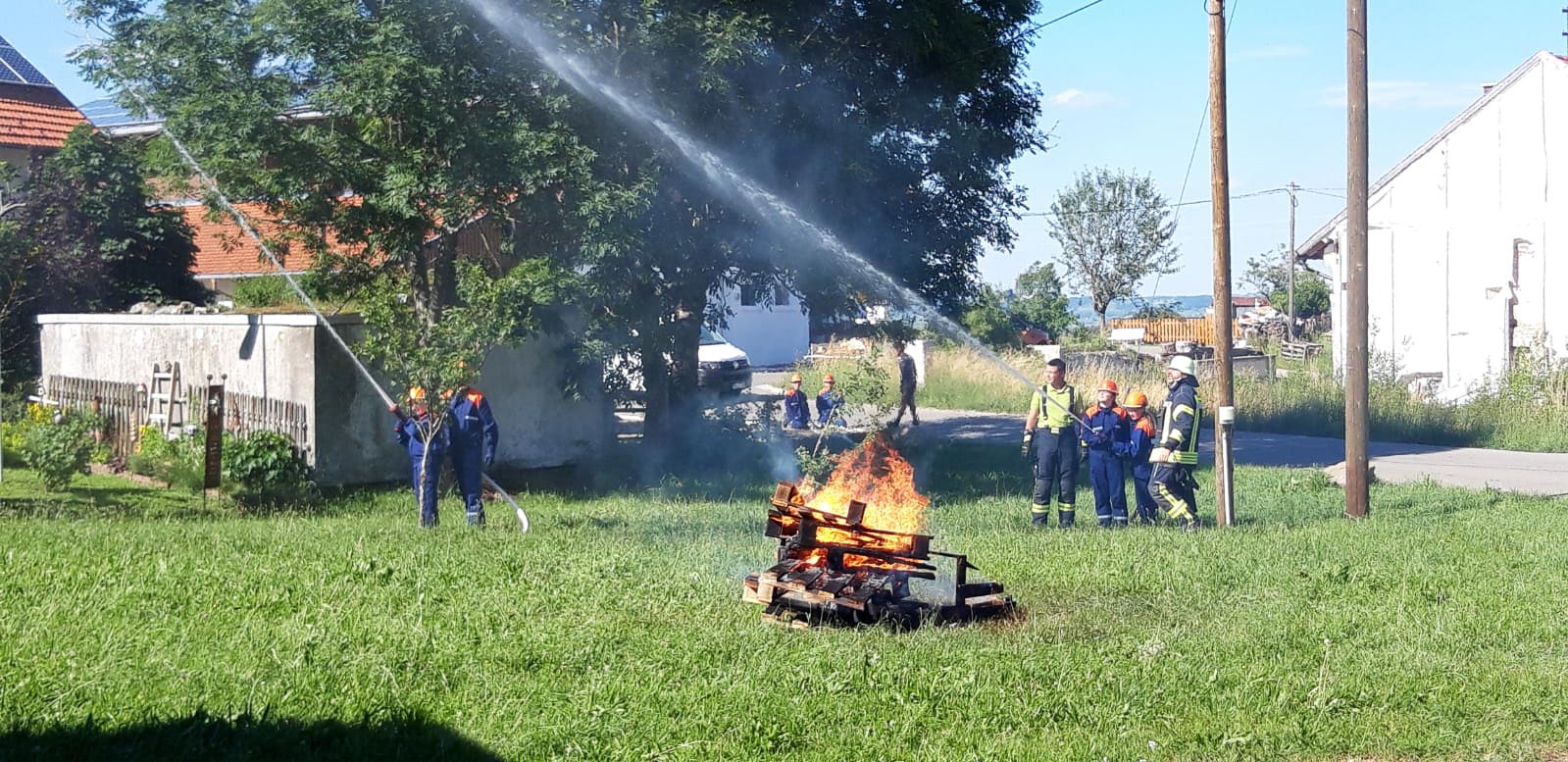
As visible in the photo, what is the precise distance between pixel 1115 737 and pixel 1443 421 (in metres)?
20.1

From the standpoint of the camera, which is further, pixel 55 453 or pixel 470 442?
pixel 55 453

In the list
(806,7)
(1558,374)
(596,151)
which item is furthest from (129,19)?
(1558,374)

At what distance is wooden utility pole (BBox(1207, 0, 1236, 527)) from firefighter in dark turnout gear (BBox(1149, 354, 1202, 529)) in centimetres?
31

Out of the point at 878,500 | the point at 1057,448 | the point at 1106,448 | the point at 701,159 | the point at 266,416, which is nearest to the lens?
the point at 878,500

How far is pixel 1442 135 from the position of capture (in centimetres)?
2780

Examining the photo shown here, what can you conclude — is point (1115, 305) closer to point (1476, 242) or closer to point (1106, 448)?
point (1476, 242)

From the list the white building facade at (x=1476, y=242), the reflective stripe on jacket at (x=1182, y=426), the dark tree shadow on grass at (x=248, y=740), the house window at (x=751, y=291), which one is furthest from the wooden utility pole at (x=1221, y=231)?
the white building facade at (x=1476, y=242)

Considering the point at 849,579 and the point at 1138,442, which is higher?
the point at 1138,442

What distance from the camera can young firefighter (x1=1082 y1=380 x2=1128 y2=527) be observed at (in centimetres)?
1313

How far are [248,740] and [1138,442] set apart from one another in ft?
31.3

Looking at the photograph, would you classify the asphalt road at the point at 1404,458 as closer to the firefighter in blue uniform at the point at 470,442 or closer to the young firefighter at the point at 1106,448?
the young firefighter at the point at 1106,448

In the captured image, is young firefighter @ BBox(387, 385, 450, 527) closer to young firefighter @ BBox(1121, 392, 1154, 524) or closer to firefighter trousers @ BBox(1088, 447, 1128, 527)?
Result: firefighter trousers @ BBox(1088, 447, 1128, 527)

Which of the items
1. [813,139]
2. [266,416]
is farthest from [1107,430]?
[266,416]

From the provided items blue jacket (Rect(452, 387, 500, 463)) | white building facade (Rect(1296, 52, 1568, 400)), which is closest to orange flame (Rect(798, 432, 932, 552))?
blue jacket (Rect(452, 387, 500, 463))
